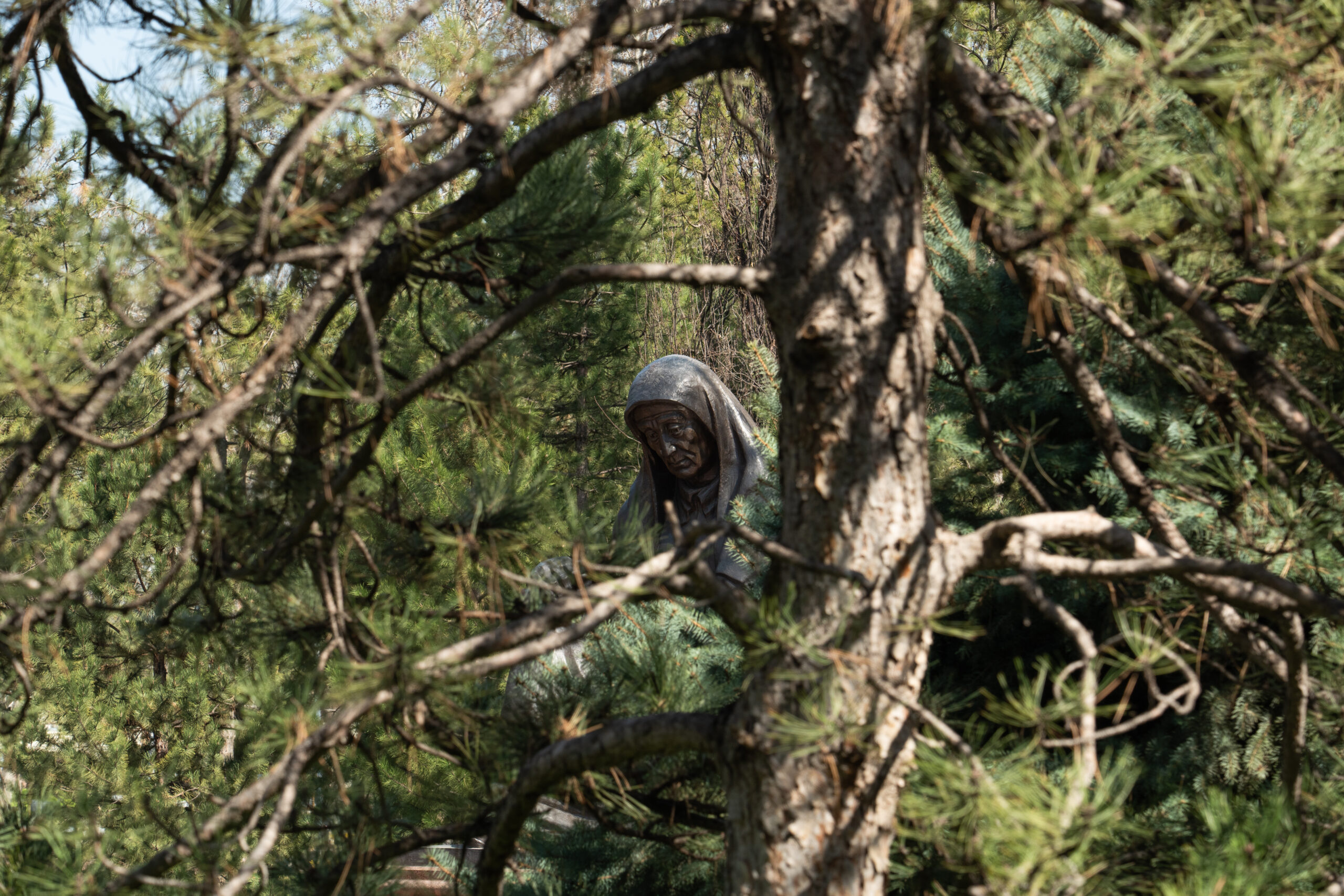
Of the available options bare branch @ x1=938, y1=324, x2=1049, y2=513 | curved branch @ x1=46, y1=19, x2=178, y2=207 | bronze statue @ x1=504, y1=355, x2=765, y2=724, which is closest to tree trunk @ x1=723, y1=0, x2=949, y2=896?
bare branch @ x1=938, y1=324, x2=1049, y2=513

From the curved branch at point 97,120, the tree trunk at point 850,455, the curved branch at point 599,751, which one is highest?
the curved branch at point 97,120

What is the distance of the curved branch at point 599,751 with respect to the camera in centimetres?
152

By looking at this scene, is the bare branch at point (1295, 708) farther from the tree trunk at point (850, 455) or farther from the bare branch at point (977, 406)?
the tree trunk at point (850, 455)

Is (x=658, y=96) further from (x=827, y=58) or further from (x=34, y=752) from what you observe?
(x=34, y=752)

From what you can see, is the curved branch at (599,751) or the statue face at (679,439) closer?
the curved branch at (599,751)

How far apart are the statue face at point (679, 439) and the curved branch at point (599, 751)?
7.94ft

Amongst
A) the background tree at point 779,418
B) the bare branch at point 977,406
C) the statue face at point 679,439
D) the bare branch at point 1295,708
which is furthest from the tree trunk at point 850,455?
the statue face at point 679,439

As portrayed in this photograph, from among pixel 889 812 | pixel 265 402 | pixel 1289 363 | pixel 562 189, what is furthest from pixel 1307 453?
pixel 265 402

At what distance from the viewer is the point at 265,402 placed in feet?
6.10

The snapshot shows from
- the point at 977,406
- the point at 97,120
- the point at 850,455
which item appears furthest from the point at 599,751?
the point at 97,120

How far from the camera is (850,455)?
1.40 meters

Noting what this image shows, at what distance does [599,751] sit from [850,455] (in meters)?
0.57

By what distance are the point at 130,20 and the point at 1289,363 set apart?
196 centimetres

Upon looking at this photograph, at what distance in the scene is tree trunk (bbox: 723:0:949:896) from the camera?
53.3 inches
